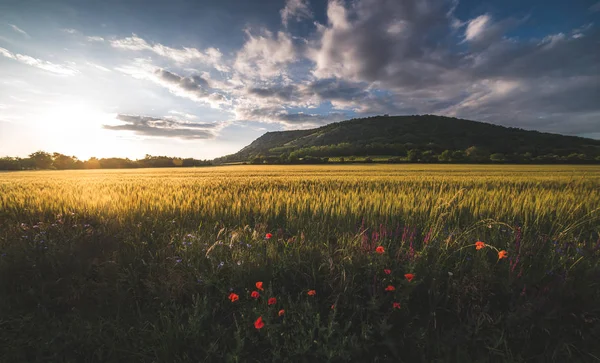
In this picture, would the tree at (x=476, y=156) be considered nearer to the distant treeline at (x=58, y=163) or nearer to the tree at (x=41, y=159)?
the distant treeline at (x=58, y=163)

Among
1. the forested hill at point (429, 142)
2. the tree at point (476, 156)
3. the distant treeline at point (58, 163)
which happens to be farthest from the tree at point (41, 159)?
the tree at point (476, 156)

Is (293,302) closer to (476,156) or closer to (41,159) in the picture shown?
(41,159)

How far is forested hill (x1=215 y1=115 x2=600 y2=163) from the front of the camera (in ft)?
275

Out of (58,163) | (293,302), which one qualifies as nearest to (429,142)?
(58,163)

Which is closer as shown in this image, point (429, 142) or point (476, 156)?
point (476, 156)

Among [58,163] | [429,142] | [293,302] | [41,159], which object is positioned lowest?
[293,302]

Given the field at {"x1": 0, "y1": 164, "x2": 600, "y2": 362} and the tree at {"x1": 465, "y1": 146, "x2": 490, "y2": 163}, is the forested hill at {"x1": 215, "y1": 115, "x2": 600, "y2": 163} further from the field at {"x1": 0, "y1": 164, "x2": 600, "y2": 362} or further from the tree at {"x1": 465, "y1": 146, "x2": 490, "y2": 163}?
the field at {"x1": 0, "y1": 164, "x2": 600, "y2": 362}

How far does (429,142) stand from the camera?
13712 cm

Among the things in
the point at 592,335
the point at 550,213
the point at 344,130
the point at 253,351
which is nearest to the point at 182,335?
the point at 253,351

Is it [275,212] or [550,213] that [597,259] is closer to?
[550,213]

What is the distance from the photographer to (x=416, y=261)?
99.1 inches

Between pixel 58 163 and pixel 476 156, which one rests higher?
pixel 58 163

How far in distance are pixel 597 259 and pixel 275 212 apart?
419 centimetres

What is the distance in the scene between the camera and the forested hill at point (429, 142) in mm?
83875
